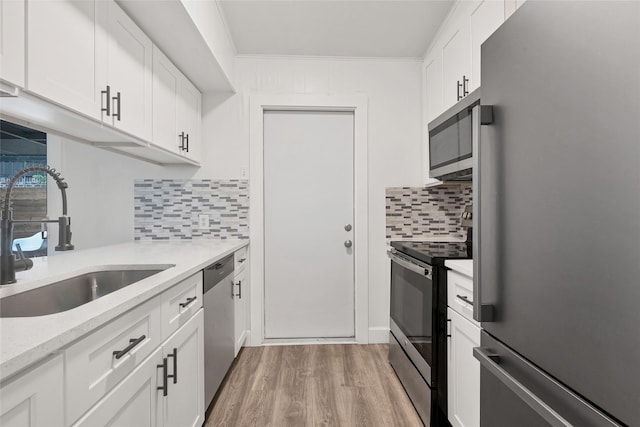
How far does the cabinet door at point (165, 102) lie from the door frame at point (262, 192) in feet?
2.28

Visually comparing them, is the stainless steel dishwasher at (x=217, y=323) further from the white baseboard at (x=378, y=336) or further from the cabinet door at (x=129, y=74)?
the white baseboard at (x=378, y=336)

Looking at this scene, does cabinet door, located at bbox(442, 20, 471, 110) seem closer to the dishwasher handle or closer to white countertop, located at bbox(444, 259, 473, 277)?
white countertop, located at bbox(444, 259, 473, 277)

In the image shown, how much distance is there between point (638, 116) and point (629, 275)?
0.25 meters

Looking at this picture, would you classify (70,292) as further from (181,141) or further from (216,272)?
(181,141)

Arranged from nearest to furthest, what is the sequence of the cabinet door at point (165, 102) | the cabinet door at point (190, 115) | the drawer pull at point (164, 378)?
1. the drawer pull at point (164, 378)
2. the cabinet door at point (165, 102)
3. the cabinet door at point (190, 115)

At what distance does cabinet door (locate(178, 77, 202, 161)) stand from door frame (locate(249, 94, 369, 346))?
41cm

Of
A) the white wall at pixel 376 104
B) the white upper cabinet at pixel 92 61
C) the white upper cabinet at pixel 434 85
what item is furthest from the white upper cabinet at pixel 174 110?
the white upper cabinet at pixel 434 85

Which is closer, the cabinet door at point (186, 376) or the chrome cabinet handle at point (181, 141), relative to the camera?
the cabinet door at point (186, 376)

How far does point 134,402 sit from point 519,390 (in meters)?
1.03

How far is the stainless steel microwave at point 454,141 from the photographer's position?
1.59 m

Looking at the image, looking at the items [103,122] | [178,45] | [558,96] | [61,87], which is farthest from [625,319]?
[178,45]

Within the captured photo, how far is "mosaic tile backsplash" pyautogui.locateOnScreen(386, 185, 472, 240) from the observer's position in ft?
9.16

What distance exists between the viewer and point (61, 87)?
42.9 inches

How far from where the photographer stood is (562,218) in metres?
0.66
